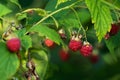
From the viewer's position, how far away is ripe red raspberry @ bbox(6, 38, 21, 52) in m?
2.51

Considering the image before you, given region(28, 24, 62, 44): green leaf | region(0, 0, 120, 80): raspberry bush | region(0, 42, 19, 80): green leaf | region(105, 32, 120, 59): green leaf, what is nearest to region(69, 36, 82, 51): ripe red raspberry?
region(0, 0, 120, 80): raspberry bush

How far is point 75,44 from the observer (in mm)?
2859

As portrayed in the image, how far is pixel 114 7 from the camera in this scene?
262 centimetres

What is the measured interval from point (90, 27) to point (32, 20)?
1.00m

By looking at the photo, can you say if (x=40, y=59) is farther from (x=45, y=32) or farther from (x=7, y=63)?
(x=7, y=63)

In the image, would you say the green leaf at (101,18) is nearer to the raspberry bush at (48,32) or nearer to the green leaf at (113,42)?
the raspberry bush at (48,32)

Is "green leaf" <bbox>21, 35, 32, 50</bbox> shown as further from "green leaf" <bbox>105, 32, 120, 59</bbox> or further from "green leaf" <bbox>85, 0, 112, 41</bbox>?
"green leaf" <bbox>105, 32, 120, 59</bbox>

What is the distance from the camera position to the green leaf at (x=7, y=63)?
8.23 ft

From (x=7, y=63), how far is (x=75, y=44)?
0.48m

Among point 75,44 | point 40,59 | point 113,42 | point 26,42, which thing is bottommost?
point 40,59

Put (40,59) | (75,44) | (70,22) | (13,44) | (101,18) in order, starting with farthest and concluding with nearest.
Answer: (40,59) → (70,22) → (75,44) → (101,18) → (13,44)

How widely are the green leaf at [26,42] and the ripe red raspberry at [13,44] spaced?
0.04 metres

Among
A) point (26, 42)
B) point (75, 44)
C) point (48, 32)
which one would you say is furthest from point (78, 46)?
point (26, 42)

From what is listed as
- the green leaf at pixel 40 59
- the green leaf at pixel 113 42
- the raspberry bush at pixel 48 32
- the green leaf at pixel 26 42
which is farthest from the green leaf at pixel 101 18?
the green leaf at pixel 40 59
